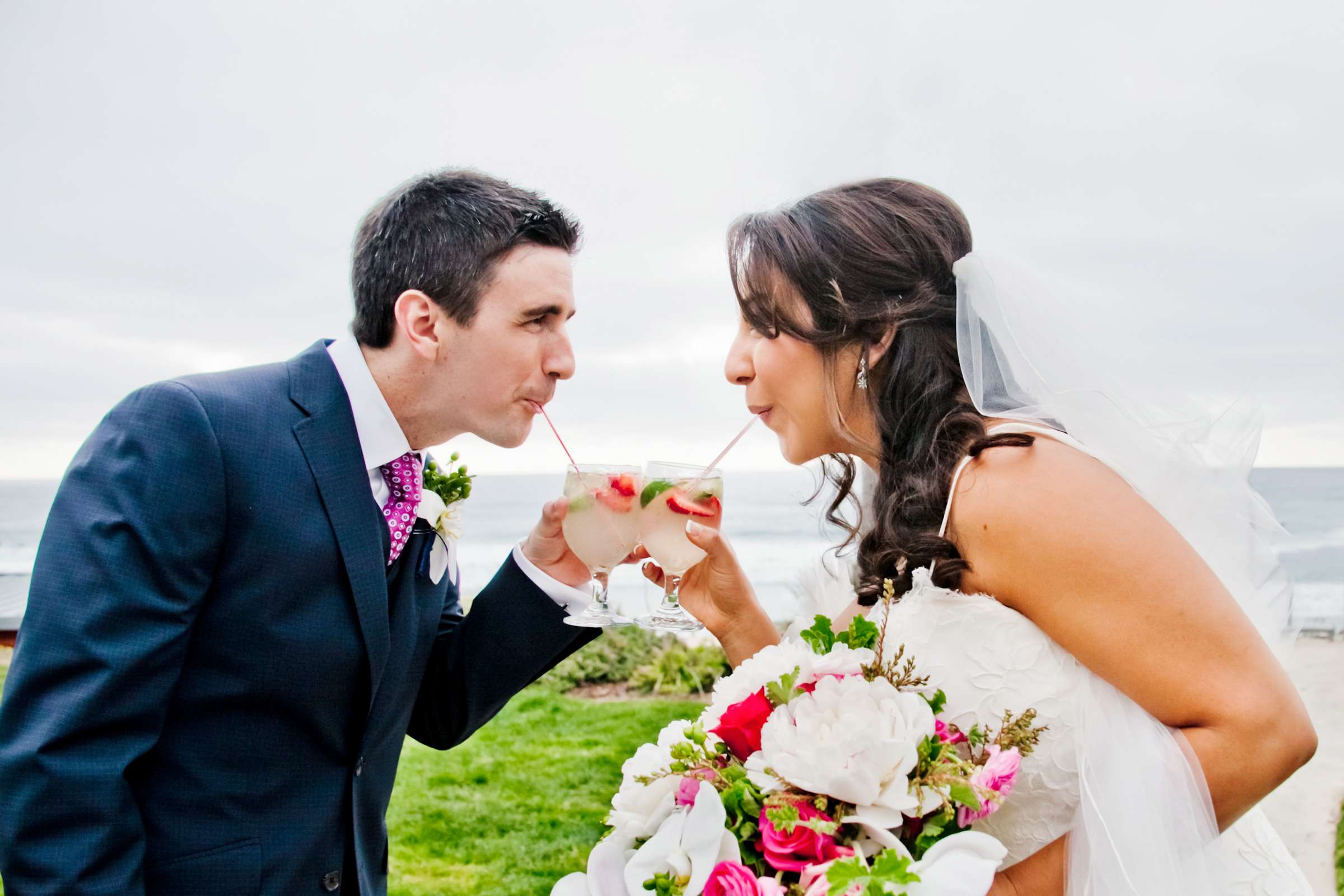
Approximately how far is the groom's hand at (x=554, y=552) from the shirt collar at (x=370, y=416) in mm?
482

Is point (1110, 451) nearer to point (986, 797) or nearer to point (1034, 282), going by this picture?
point (1034, 282)

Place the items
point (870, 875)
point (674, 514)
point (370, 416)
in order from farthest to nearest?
1. point (674, 514)
2. point (370, 416)
3. point (870, 875)

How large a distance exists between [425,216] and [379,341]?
0.36m

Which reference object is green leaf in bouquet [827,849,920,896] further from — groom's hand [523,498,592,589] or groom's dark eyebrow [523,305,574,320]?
groom's dark eyebrow [523,305,574,320]

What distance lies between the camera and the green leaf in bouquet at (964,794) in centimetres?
144

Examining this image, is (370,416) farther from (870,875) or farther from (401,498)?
(870,875)

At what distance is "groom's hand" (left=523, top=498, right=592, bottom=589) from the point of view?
2.72 m

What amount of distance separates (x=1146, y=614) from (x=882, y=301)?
992 mm

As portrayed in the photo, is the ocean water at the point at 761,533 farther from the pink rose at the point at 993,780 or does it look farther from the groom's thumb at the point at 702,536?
the pink rose at the point at 993,780

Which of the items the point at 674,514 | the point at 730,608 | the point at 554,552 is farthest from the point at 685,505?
the point at 554,552

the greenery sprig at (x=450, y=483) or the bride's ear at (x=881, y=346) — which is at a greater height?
the bride's ear at (x=881, y=346)

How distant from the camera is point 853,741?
4.76ft

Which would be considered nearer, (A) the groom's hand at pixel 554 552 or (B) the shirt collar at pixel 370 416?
(B) the shirt collar at pixel 370 416

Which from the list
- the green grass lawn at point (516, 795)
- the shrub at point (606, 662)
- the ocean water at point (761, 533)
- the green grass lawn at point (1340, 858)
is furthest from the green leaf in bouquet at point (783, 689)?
the ocean water at point (761, 533)
